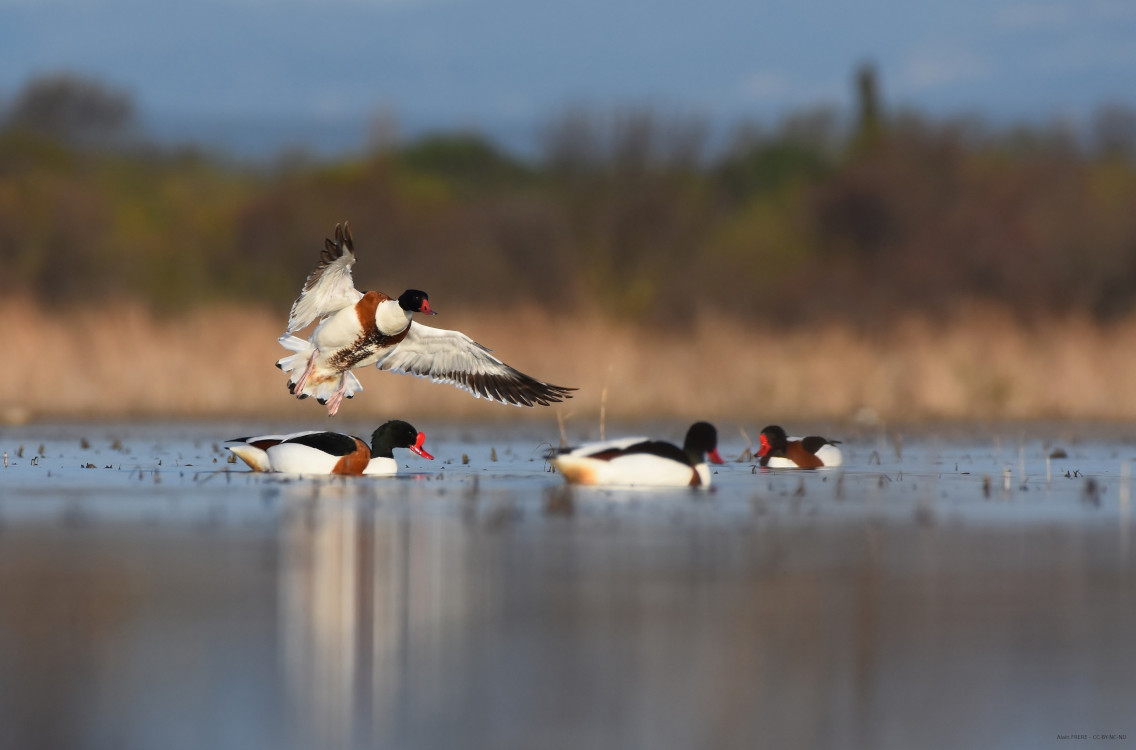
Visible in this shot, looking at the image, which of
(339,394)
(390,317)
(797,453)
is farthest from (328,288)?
(797,453)

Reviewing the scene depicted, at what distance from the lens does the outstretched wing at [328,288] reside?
11.5 meters

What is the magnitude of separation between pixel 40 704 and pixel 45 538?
139 inches

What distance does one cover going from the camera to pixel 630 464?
10.4 m

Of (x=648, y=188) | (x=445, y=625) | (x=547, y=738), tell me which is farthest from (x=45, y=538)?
(x=648, y=188)

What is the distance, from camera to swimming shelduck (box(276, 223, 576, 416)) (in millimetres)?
11984

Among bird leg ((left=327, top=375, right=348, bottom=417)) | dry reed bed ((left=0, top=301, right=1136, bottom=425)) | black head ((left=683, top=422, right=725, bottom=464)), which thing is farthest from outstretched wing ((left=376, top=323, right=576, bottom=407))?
dry reed bed ((left=0, top=301, right=1136, bottom=425))

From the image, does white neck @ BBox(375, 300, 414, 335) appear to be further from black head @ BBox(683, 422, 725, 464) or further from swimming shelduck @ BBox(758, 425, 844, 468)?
swimming shelduck @ BBox(758, 425, 844, 468)

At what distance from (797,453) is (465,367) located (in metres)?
2.83

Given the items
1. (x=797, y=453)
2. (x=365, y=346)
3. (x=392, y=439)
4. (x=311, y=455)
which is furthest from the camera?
(x=797, y=453)

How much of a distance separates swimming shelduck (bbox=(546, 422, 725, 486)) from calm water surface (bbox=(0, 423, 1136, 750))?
0.18 meters

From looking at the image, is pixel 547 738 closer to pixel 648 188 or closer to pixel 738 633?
pixel 738 633

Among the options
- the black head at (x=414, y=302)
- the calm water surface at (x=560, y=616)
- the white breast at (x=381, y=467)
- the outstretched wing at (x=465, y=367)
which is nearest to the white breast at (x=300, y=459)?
the white breast at (x=381, y=467)

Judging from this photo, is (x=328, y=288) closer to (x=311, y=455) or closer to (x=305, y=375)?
(x=305, y=375)

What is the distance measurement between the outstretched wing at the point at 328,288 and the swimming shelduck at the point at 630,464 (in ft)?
7.20
